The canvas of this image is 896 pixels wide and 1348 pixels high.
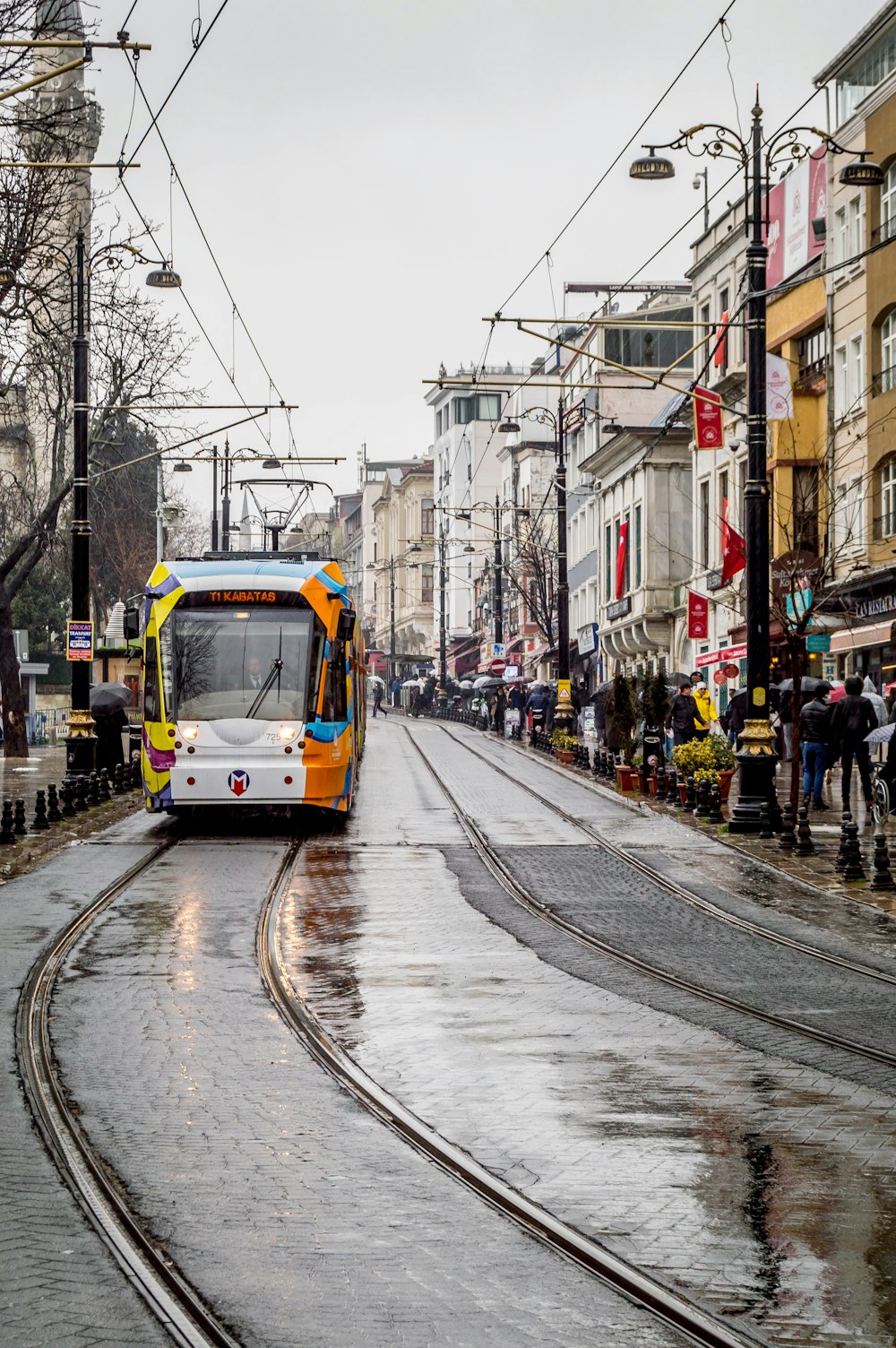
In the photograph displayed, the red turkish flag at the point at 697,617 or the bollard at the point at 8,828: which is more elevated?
the red turkish flag at the point at 697,617

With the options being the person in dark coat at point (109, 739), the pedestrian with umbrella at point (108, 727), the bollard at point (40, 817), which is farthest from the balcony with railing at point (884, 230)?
the bollard at point (40, 817)

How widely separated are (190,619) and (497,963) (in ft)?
35.4

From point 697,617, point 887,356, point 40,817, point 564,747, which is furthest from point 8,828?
point 697,617

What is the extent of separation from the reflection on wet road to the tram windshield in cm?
876

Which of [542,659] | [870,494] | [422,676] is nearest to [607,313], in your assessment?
[542,659]

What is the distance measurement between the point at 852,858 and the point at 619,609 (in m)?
46.9

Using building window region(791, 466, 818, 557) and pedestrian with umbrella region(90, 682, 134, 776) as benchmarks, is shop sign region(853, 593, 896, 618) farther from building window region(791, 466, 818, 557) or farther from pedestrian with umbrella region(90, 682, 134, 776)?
pedestrian with umbrella region(90, 682, 134, 776)

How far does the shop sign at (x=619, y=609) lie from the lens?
62978mm

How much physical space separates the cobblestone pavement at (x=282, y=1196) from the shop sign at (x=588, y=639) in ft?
197

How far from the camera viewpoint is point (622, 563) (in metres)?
64.8

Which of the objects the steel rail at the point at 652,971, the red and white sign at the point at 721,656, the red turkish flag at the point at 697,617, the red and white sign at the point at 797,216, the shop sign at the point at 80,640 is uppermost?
the red and white sign at the point at 797,216

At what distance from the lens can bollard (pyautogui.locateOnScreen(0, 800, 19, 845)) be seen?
68.6 feet

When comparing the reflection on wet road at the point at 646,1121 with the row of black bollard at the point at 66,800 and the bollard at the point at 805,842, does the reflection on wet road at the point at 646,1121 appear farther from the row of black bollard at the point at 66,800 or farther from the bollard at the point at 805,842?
the row of black bollard at the point at 66,800

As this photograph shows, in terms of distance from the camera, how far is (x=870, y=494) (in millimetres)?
38062
